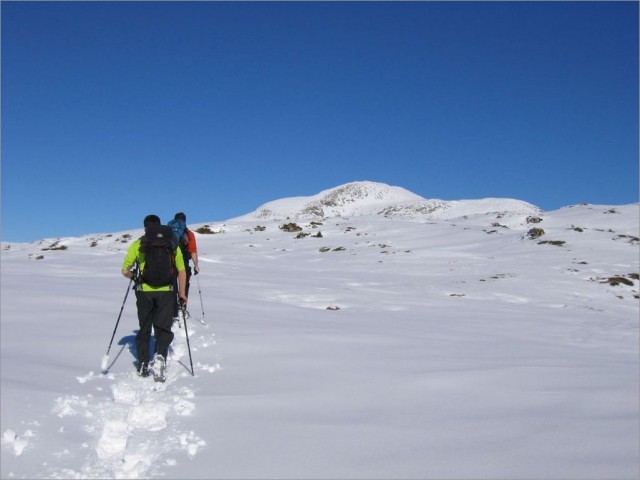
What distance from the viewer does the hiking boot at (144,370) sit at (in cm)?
605

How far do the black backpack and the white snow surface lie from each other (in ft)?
3.98

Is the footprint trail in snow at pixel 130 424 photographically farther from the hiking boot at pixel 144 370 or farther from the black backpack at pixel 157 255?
the black backpack at pixel 157 255

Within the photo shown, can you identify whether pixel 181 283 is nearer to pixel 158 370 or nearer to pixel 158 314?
pixel 158 314

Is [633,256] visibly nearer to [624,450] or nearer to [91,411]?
[624,450]

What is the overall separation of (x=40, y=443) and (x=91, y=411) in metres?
0.84

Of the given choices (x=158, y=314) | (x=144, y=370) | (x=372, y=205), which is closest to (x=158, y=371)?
(x=144, y=370)

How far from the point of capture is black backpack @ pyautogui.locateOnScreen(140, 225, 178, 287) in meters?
6.20

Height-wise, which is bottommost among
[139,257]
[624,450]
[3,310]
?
[624,450]

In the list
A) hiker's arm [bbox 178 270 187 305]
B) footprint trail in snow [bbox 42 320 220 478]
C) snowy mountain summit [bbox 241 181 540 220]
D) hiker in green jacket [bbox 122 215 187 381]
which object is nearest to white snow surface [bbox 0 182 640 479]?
footprint trail in snow [bbox 42 320 220 478]

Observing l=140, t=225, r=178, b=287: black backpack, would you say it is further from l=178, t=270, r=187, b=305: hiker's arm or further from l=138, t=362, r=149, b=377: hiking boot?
l=138, t=362, r=149, b=377: hiking boot

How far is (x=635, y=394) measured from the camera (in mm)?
6016

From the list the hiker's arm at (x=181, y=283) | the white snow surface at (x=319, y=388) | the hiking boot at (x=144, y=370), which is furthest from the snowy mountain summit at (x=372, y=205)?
the hiking boot at (x=144, y=370)

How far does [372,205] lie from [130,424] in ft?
506

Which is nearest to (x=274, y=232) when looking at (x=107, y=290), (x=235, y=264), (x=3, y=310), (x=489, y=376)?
(x=235, y=264)
